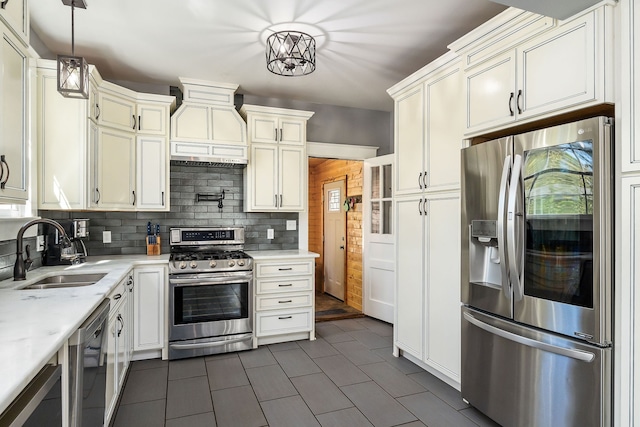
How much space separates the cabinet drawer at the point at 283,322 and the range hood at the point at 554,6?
3053 mm

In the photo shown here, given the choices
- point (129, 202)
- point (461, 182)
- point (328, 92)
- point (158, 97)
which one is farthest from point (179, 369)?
point (328, 92)

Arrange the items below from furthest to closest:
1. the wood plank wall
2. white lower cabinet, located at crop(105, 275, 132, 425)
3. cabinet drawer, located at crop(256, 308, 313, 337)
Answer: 1. the wood plank wall
2. cabinet drawer, located at crop(256, 308, 313, 337)
3. white lower cabinet, located at crop(105, 275, 132, 425)

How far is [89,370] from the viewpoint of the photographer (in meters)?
1.66

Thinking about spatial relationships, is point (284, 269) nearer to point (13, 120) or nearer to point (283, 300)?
point (283, 300)

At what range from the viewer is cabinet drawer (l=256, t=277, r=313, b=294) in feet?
12.0

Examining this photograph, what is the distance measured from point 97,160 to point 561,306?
11.4 ft

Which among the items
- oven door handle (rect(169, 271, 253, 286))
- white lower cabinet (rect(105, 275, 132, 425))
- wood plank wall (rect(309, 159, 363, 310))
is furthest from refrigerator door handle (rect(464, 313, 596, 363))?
wood plank wall (rect(309, 159, 363, 310))

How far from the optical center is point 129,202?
348 cm

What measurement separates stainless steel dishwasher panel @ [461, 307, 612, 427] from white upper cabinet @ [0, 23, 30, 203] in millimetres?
2608

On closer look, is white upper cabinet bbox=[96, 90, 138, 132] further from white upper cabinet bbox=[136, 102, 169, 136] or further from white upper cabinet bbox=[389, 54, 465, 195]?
white upper cabinet bbox=[389, 54, 465, 195]

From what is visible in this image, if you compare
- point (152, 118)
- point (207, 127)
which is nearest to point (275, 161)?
point (207, 127)

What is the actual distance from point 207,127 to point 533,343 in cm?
325

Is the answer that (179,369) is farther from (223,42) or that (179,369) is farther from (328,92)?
(328,92)

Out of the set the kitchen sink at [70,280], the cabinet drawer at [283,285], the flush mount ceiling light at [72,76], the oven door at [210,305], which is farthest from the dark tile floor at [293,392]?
the flush mount ceiling light at [72,76]
